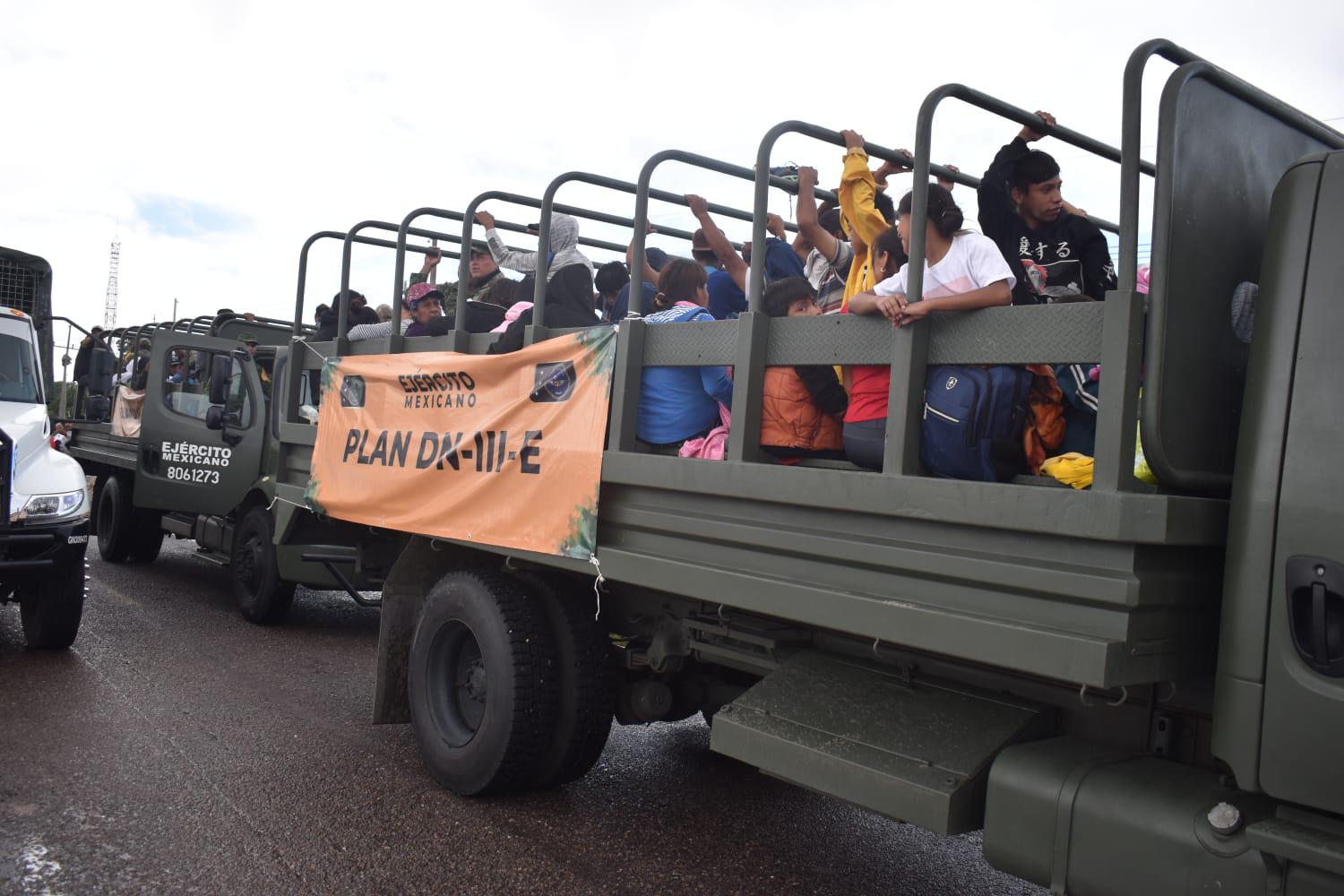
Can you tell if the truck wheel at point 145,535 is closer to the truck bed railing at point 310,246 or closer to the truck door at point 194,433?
the truck door at point 194,433

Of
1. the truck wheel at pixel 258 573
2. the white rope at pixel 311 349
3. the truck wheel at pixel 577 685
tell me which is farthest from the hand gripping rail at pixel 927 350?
the truck wheel at pixel 258 573

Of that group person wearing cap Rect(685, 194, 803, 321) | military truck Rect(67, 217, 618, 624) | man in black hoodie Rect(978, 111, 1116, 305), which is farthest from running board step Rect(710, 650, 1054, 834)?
military truck Rect(67, 217, 618, 624)

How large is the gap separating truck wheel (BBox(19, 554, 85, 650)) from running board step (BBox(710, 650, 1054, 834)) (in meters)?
4.96

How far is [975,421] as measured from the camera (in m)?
2.87

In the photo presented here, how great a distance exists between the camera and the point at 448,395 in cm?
484

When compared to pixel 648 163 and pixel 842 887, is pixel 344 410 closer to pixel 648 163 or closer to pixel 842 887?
pixel 648 163

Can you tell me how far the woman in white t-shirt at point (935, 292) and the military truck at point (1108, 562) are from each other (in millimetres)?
58

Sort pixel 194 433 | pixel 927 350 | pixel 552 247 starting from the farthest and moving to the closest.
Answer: pixel 194 433, pixel 552 247, pixel 927 350

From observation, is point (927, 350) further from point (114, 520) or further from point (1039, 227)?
point (114, 520)

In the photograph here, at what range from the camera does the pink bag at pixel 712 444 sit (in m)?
3.63

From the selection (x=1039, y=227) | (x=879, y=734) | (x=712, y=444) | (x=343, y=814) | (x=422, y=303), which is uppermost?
(x=1039, y=227)

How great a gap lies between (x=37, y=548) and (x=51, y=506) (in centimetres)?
27

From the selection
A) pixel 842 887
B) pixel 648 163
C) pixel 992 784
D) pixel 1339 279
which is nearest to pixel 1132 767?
pixel 992 784

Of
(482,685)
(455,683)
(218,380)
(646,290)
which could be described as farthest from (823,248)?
(218,380)
